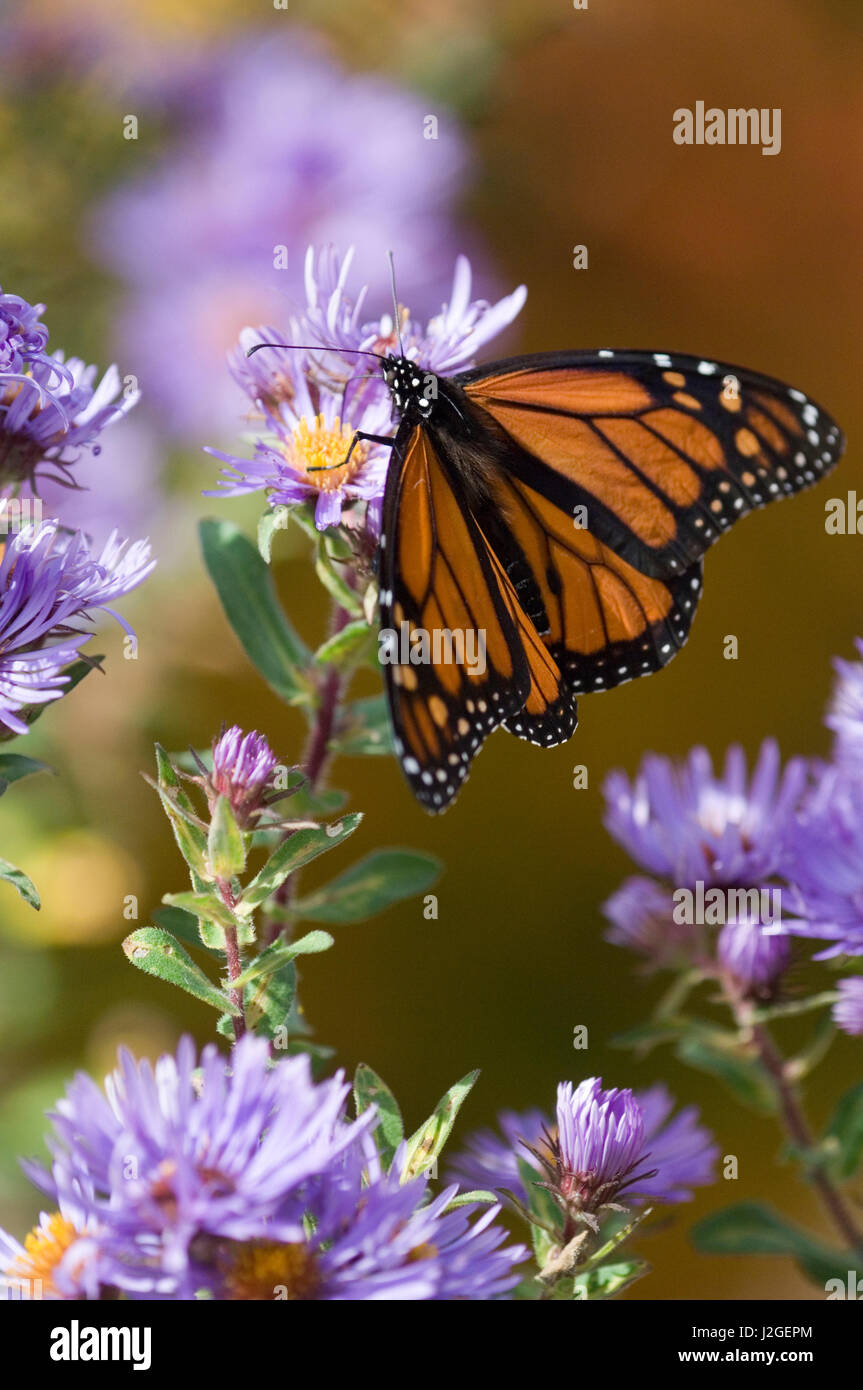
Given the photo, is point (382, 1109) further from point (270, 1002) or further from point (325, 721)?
point (325, 721)

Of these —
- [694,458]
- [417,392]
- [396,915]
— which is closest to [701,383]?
[694,458]

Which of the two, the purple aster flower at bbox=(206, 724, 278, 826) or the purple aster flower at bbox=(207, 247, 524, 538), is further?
the purple aster flower at bbox=(207, 247, 524, 538)

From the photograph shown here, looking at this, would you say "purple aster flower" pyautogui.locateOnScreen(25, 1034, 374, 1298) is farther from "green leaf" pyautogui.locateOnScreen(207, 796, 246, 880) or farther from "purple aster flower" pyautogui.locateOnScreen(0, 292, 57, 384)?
"purple aster flower" pyautogui.locateOnScreen(0, 292, 57, 384)

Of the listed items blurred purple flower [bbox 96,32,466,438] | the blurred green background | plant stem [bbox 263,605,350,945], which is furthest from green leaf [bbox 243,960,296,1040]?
blurred purple flower [bbox 96,32,466,438]

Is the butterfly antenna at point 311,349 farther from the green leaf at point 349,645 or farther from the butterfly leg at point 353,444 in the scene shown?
the green leaf at point 349,645

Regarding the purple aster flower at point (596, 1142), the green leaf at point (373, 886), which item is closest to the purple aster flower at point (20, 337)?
the green leaf at point (373, 886)

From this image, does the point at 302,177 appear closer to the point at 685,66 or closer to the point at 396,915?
the point at 685,66
